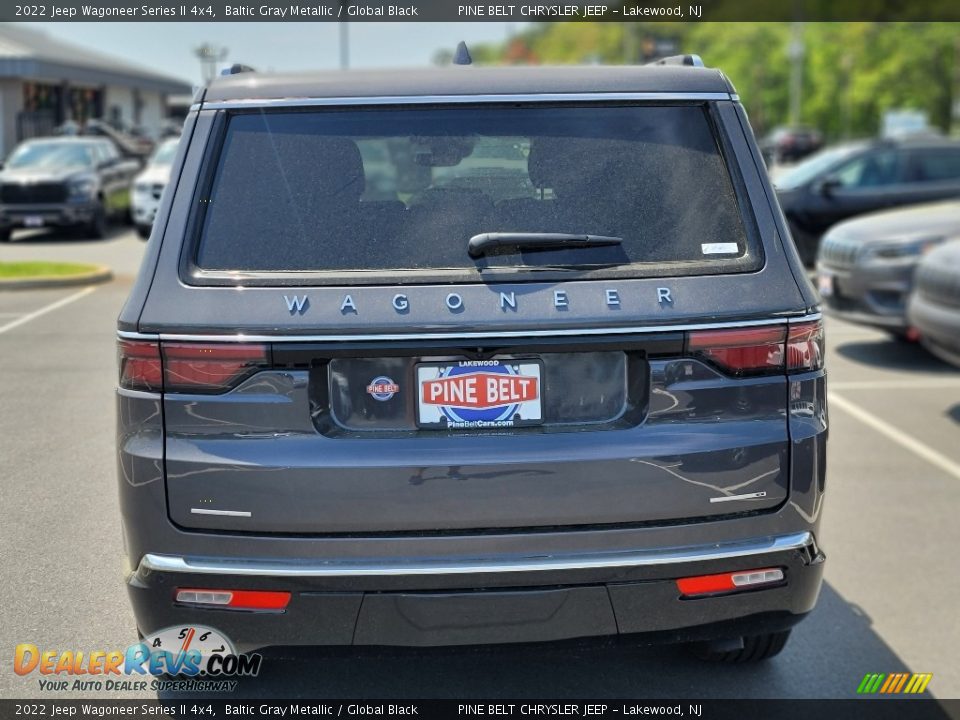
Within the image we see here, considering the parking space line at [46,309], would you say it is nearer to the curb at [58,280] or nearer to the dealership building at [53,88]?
the curb at [58,280]

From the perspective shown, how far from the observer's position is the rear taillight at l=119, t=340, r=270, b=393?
301cm

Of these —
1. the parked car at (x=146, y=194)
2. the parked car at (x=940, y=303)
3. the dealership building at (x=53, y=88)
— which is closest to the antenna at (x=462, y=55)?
the parked car at (x=940, y=303)

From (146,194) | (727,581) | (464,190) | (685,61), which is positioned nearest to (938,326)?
(685,61)

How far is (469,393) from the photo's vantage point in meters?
3.05

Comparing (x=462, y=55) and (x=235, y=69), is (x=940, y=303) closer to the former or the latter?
(x=462, y=55)

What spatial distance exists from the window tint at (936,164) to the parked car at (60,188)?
13.4m

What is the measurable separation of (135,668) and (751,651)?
82.1 inches

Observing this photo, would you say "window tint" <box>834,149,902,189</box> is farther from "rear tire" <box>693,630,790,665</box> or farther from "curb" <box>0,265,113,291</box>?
"rear tire" <box>693,630,790,665</box>

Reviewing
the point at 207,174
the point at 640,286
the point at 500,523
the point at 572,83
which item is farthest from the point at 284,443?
→ the point at 572,83

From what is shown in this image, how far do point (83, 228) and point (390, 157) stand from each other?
60.7 ft

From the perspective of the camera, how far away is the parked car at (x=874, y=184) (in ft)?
48.8

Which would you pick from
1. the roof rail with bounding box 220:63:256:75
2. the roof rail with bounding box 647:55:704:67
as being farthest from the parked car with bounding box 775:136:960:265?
the roof rail with bounding box 220:63:256:75

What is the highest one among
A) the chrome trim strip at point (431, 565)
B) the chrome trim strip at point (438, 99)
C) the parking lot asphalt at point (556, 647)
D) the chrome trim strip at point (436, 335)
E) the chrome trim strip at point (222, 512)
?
the chrome trim strip at point (438, 99)

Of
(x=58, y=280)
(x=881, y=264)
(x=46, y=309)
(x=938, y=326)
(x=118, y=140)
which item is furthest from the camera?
(x=118, y=140)
